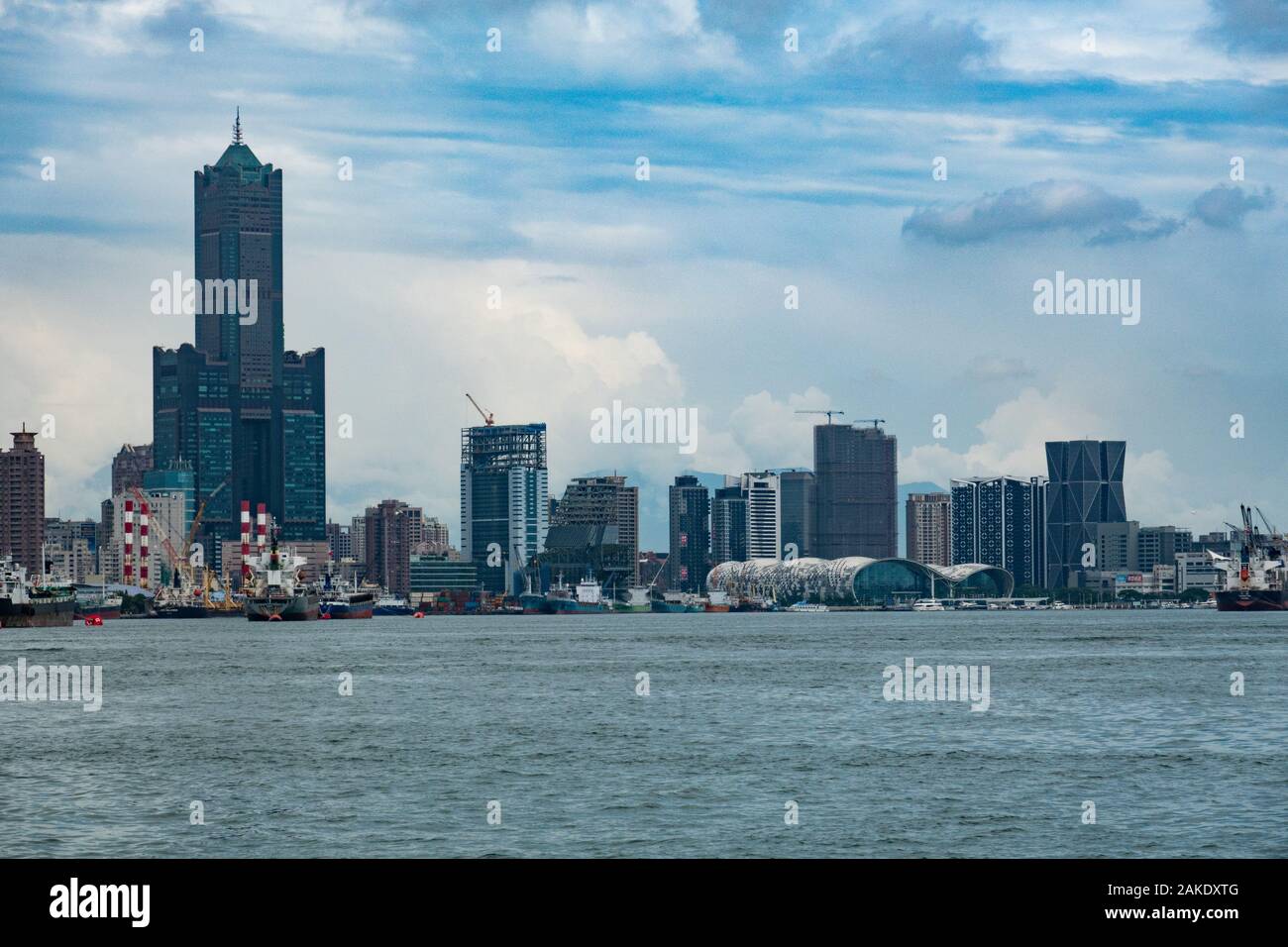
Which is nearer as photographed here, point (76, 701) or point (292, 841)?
point (292, 841)

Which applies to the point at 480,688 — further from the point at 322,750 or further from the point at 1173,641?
the point at 1173,641
